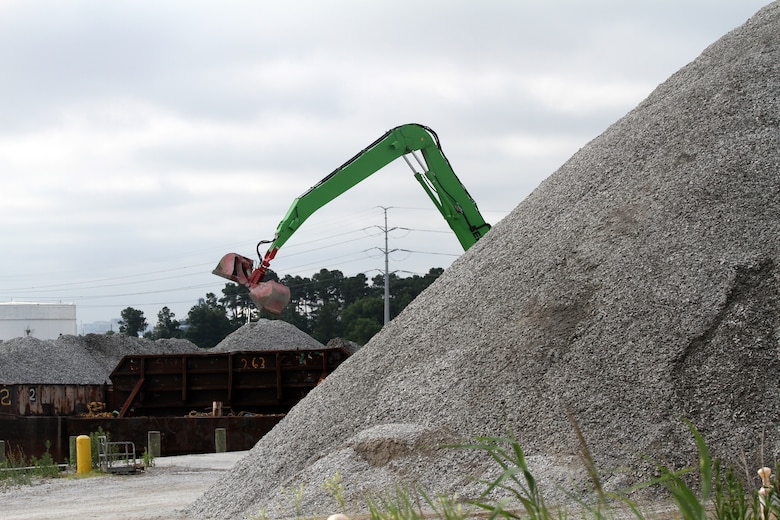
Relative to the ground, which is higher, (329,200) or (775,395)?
(329,200)

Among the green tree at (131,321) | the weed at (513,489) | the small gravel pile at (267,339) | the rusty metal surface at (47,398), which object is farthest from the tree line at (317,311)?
the weed at (513,489)

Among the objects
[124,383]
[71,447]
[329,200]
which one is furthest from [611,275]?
[124,383]

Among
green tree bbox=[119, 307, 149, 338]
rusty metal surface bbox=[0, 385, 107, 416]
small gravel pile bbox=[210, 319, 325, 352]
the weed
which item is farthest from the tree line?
the weed

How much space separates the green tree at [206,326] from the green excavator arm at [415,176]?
52466mm

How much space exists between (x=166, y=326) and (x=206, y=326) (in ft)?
38.2

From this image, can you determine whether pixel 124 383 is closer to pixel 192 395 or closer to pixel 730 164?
pixel 192 395

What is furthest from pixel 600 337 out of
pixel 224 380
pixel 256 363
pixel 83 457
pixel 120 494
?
pixel 224 380

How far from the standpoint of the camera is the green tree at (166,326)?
2948 inches

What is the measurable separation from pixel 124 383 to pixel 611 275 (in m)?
13.6

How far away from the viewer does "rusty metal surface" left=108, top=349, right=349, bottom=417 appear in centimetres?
1869

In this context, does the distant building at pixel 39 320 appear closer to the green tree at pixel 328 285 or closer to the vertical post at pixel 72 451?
the green tree at pixel 328 285

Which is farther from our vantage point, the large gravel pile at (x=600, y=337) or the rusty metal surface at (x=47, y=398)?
the rusty metal surface at (x=47, y=398)

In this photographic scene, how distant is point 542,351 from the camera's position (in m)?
8.32

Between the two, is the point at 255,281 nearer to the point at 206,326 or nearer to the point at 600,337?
the point at 600,337
